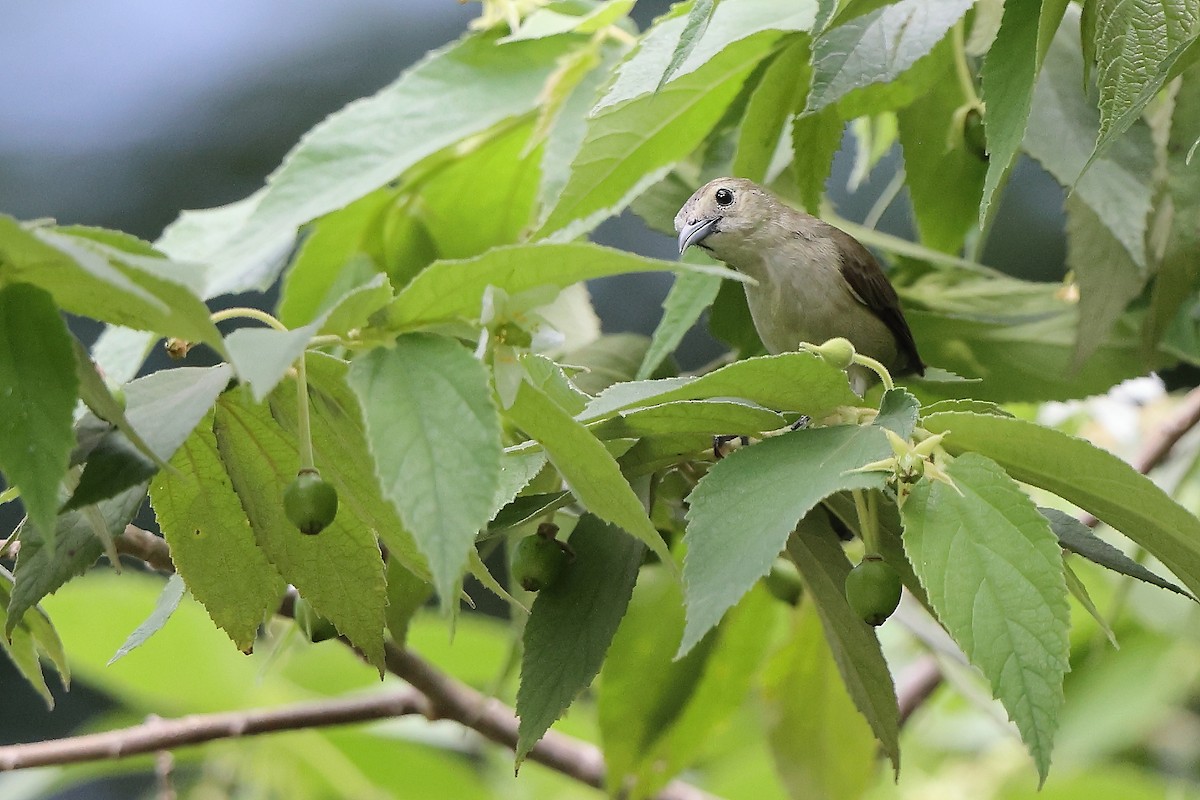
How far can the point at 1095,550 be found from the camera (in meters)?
0.79

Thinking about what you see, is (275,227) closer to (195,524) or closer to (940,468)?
(195,524)

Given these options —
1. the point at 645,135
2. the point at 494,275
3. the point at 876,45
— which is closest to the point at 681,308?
the point at 645,135

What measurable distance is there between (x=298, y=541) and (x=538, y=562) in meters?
0.16

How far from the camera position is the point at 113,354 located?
1.25 meters

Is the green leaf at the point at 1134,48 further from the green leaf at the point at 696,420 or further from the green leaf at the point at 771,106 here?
the green leaf at the point at 771,106

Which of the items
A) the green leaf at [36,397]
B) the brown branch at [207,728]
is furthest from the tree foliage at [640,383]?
the brown branch at [207,728]

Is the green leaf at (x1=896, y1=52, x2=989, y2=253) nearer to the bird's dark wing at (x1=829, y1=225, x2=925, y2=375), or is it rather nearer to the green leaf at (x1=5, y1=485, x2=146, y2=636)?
the bird's dark wing at (x1=829, y1=225, x2=925, y2=375)

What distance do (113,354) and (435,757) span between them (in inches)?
44.2

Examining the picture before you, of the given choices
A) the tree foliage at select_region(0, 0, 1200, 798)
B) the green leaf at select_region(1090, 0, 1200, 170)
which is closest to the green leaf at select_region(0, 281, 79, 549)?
the tree foliage at select_region(0, 0, 1200, 798)

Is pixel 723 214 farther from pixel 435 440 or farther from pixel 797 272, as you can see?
pixel 435 440

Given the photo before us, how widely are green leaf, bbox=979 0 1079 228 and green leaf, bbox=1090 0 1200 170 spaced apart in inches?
1.6

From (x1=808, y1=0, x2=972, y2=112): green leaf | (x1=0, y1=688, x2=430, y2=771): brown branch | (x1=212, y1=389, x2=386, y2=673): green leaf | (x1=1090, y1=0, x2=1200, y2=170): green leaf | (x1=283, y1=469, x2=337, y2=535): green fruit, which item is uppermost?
(x1=1090, y1=0, x2=1200, y2=170): green leaf

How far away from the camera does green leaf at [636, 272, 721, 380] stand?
3.65 ft

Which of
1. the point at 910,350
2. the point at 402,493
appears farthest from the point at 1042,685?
the point at 910,350
